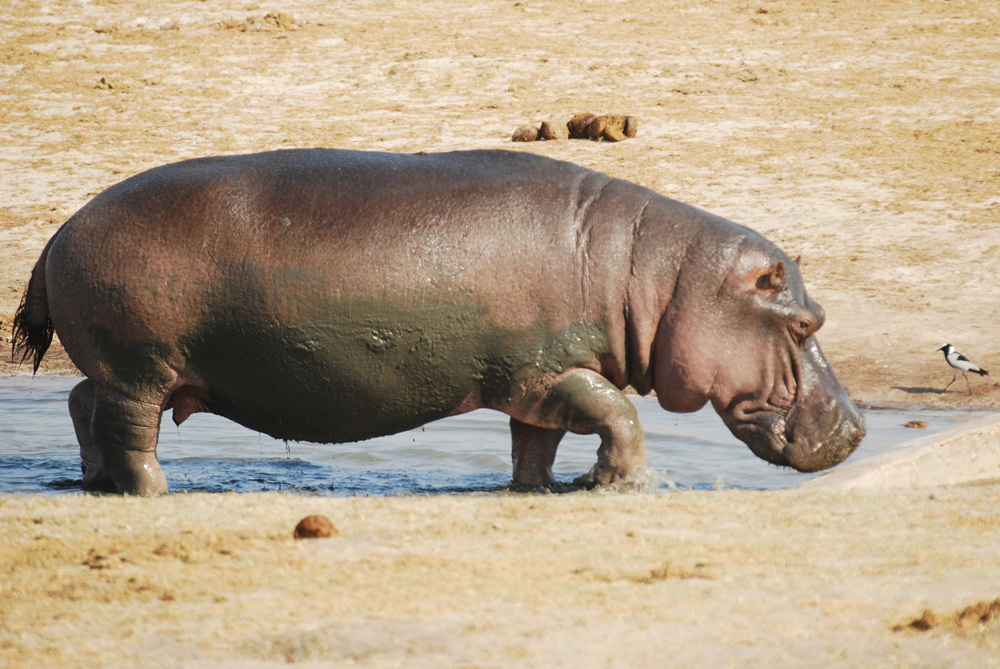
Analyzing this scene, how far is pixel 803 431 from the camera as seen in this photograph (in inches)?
204

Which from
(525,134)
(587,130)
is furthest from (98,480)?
(587,130)

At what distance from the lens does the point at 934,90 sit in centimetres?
1317

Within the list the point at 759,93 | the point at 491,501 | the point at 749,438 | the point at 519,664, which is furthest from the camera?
the point at 759,93

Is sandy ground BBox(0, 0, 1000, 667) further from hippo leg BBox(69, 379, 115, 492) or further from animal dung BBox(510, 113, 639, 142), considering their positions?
hippo leg BBox(69, 379, 115, 492)

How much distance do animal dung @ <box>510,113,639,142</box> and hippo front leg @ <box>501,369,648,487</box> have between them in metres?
7.71

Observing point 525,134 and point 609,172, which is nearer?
point 609,172

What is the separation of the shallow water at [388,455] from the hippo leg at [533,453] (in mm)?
388

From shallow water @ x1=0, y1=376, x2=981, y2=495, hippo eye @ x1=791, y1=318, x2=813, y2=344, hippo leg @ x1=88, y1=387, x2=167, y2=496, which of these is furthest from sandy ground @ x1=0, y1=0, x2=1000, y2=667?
shallow water @ x1=0, y1=376, x2=981, y2=495

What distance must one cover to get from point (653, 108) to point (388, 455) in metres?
7.49

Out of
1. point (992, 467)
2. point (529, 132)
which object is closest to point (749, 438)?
point (992, 467)

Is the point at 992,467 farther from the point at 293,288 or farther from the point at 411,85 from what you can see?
the point at 411,85

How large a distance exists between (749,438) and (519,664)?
2.85m

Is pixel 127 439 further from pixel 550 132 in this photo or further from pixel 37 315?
pixel 550 132

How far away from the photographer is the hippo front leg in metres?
4.92
